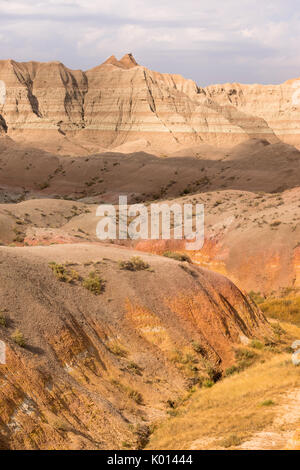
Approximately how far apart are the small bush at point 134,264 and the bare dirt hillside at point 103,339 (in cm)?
12

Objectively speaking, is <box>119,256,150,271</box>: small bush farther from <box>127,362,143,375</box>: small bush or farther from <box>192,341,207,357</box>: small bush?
<box>127,362,143,375</box>: small bush

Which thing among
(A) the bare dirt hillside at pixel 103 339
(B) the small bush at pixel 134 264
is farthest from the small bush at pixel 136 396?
(B) the small bush at pixel 134 264

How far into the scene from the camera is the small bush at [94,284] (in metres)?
17.9

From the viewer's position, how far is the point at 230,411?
1329 centimetres

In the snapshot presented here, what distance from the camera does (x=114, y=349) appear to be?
52.5 ft

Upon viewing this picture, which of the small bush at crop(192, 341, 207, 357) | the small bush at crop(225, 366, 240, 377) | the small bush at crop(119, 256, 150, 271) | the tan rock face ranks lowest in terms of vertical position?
the small bush at crop(225, 366, 240, 377)

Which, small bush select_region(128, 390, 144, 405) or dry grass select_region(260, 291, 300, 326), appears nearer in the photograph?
small bush select_region(128, 390, 144, 405)

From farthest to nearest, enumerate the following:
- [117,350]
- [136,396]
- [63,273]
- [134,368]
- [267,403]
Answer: [63,273]
[117,350]
[134,368]
[136,396]
[267,403]

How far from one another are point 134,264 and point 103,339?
4420mm

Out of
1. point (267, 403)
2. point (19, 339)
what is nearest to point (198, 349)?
point (267, 403)

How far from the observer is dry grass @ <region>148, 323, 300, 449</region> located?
1152 centimetres

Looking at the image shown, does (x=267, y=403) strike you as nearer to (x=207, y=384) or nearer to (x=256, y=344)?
(x=207, y=384)

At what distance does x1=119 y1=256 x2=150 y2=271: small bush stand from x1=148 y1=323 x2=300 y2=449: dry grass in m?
5.29

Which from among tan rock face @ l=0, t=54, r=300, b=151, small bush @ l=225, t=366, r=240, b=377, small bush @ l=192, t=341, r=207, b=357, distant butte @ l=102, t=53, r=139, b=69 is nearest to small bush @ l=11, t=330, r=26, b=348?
small bush @ l=192, t=341, r=207, b=357
